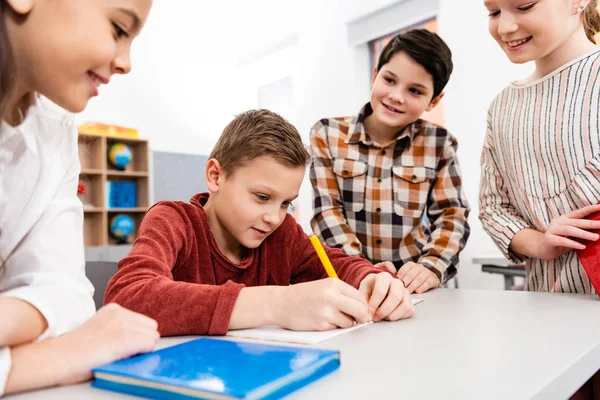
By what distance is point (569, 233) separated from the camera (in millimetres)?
876

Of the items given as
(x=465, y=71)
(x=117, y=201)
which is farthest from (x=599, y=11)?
(x=117, y=201)

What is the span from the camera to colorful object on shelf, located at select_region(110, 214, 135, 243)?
4.50 meters

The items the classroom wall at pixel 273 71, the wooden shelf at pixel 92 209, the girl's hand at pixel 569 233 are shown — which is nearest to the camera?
the girl's hand at pixel 569 233

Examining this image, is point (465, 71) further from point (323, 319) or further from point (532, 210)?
point (323, 319)

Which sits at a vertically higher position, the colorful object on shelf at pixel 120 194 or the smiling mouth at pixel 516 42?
the smiling mouth at pixel 516 42

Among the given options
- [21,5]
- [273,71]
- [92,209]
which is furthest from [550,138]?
[273,71]

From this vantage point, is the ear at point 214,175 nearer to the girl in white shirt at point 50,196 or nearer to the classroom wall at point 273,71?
the girl in white shirt at point 50,196

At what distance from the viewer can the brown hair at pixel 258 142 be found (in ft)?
3.29

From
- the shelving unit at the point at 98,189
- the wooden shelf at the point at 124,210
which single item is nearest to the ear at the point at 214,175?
the shelving unit at the point at 98,189

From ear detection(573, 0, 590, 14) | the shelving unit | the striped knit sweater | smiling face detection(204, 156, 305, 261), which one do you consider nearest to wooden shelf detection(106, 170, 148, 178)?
the shelving unit

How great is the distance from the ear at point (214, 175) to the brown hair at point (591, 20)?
0.78m

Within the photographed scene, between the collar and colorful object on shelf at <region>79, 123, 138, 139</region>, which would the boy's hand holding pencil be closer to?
the collar

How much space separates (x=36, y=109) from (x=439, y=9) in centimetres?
336

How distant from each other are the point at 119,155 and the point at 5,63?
4267 mm
